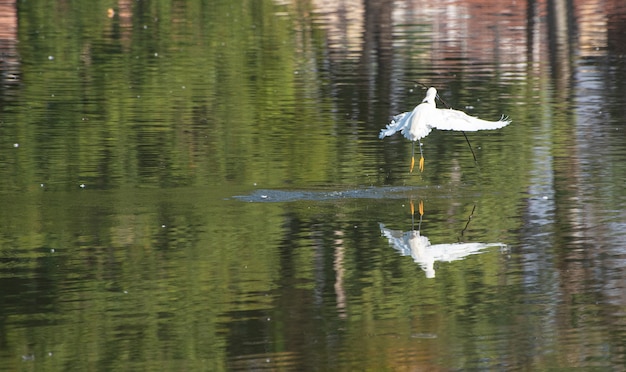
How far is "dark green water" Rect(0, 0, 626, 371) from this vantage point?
874 centimetres

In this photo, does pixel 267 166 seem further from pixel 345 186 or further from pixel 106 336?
pixel 106 336

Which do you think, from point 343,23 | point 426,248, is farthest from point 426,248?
point 343,23

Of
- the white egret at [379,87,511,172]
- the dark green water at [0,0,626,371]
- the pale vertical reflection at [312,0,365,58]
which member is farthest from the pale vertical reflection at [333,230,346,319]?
the pale vertical reflection at [312,0,365,58]

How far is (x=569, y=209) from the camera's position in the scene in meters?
12.7

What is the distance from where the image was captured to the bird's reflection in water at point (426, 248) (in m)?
11.0

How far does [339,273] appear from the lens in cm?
1048

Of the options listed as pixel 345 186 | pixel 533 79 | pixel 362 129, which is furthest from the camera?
pixel 533 79

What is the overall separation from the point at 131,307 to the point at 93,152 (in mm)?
6807

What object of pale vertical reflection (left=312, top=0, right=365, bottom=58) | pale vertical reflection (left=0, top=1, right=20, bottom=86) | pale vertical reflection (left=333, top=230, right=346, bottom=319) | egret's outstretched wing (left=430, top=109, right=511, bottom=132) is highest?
egret's outstretched wing (left=430, top=109, right=511, bottom=132)

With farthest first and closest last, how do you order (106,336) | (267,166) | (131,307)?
(267,166)
(131,307)
(106,336)

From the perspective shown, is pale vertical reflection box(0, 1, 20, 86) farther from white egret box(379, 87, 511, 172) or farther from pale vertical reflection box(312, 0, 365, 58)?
white egret box(379, 87, 511, 172)

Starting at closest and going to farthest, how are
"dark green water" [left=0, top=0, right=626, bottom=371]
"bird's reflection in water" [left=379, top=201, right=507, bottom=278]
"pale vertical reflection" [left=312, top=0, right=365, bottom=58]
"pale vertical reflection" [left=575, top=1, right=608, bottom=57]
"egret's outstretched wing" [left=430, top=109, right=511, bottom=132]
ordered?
1. "dark green water" [left=0, top=0, right=626, bottom=371]
2. "bird's reflection in water" [left=379, top=201, right=507, bottom=278]
3. "egret's outstretched wing" [left=430, top=109, right=511, bottom=132]
4. "pale vertical reflection" [left=575, top=1, right=608, bottom=57]
5. "pale vertical reflection" [left=312, top=0, right=365, bottom=58]

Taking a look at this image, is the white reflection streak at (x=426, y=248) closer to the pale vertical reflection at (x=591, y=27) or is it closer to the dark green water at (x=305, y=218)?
the dark green water at (x=305, y=218)

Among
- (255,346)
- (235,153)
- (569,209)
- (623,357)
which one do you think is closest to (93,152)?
(235,153)
